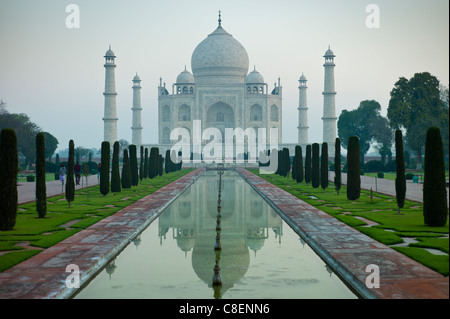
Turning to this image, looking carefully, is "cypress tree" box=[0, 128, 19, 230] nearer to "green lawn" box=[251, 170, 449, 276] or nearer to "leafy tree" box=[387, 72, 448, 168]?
"green lawn" box=[251, 170, 449, 276]

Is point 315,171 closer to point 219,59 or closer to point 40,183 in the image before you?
point 40,183

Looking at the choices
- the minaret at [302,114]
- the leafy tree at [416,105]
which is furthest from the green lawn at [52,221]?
the minaret at [302,114]

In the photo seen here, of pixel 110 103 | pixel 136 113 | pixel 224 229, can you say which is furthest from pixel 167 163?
pixel 224 229

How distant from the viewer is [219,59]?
175ft

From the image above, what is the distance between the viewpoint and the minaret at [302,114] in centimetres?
5022

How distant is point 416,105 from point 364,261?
30.1 metres

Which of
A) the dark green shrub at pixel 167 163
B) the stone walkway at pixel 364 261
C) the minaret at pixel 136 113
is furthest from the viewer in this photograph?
the minaret at pixel 136 113

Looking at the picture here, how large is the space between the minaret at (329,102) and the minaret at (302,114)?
3.56 m

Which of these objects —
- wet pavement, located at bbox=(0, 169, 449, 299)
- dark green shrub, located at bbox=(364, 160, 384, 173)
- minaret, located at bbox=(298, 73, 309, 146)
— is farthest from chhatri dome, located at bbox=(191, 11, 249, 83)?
wet pavement, located at bbox=(0, 169, 449, 299)

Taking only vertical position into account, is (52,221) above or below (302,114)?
below

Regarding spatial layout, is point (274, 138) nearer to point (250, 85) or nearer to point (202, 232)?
point (250, 85)

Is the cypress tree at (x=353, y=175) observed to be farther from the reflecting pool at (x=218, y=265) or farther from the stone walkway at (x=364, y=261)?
the reflecting pool at (x=218, y=265)
